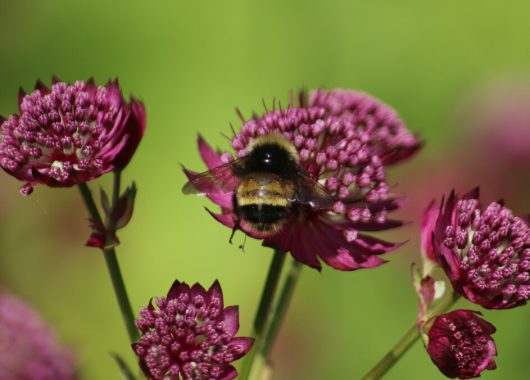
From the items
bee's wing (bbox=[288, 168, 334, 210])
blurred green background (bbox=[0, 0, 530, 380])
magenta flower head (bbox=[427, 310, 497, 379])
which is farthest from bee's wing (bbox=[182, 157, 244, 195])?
blurred green background (bbox=[0, 0, 530, 380])

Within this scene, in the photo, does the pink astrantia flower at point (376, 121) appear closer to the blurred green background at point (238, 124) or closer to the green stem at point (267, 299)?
the green stem at point (267, 299)

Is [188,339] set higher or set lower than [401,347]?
higher

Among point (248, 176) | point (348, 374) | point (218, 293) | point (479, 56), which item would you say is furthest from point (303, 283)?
point (218, 293)

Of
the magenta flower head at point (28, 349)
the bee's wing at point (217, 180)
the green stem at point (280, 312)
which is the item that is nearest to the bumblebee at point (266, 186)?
the bee's wing at point (217, 180)

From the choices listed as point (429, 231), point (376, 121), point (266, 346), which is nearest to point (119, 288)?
point (266, 346)

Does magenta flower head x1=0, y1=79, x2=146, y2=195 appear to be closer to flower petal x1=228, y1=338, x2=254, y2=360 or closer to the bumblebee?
the bumblebee

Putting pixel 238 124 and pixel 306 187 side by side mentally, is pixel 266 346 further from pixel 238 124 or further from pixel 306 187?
pixel 238 124
